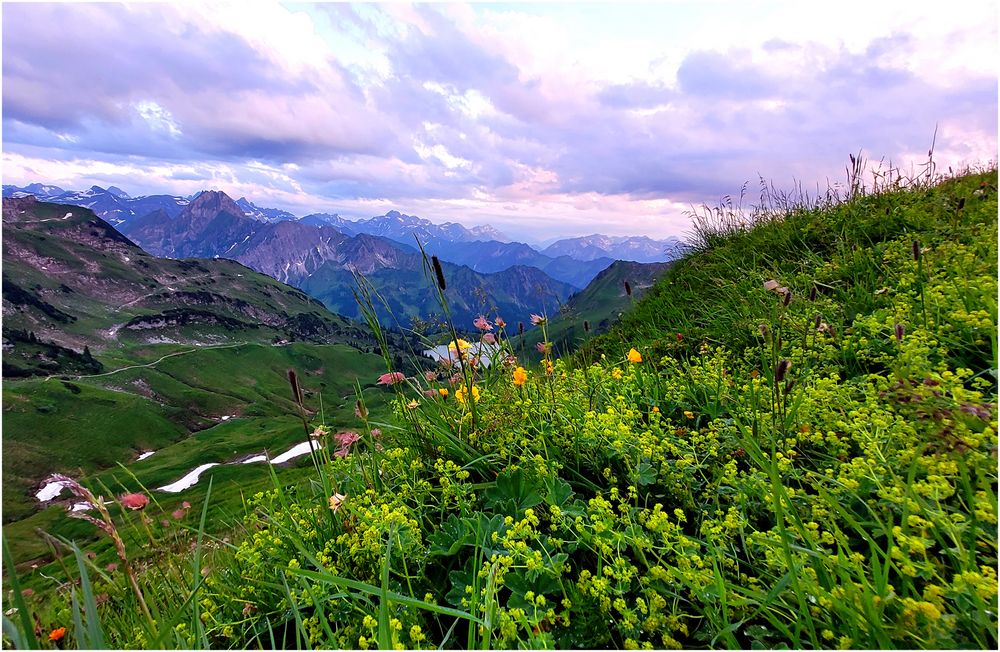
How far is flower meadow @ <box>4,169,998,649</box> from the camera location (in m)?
2.30

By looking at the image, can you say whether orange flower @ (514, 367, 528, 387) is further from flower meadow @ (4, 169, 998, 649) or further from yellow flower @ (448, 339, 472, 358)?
yellow flower @ (448, 339, 472, 358)

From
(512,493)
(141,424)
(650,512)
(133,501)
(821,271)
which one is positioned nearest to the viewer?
(650,512)

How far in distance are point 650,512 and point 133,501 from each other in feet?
10.5

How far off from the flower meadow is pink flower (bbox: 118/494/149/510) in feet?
0.46

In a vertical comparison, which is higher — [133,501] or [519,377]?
[519,377]

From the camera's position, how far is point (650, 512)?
3.01m

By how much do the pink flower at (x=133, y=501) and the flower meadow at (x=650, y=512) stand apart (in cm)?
14

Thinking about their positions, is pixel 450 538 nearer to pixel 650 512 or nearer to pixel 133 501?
pixel 650 512

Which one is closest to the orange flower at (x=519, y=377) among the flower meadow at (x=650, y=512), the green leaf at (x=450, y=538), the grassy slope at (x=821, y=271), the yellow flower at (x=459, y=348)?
the flower meadow at (x=650, y=512)

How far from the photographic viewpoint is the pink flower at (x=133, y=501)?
3078 mm

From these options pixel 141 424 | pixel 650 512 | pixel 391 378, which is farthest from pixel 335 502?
pixel 141 424

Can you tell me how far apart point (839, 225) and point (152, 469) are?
13769 centimetres

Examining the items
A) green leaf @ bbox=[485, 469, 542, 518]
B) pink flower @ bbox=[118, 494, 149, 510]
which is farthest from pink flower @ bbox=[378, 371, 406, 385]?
pink flower @ bbox=[118, 494, 149, 510]

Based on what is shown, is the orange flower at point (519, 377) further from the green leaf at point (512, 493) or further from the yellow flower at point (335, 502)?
the yellow flower at point (335, 502)
